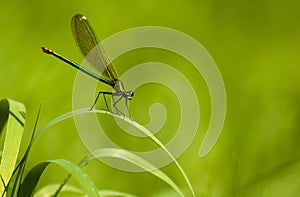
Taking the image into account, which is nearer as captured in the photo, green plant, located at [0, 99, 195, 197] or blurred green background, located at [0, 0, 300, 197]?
green plant, located at [0, 99, 195, 197]

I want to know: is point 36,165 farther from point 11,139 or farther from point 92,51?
point 92,51

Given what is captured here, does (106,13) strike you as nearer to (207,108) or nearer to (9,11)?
(9,11)

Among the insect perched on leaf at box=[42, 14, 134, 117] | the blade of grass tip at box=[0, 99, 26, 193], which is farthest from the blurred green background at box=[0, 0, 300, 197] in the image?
the blade of grass tip at box=[0, 99, 26, 193]

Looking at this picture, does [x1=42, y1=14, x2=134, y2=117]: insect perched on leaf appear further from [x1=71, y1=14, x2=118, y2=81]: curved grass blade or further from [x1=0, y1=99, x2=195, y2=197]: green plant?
[x1=0, y1=99, x2=195, y2=197]: green plant

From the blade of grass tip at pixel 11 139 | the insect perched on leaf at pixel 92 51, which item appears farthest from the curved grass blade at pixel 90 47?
the blade of grass tip at pixel 11 139

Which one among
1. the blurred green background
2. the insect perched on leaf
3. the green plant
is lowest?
the green plant

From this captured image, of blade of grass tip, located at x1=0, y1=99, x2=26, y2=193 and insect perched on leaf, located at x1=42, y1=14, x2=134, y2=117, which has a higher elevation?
insect perched on leaf, located at x1=42, y1=14, x2=134, y2=117

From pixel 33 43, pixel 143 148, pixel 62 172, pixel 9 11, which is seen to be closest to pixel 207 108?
pixel 143 148

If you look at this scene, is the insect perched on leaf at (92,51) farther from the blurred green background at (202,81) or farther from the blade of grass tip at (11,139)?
the blurred green background at (202,81)

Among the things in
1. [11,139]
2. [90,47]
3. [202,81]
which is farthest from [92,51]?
[202,81]
